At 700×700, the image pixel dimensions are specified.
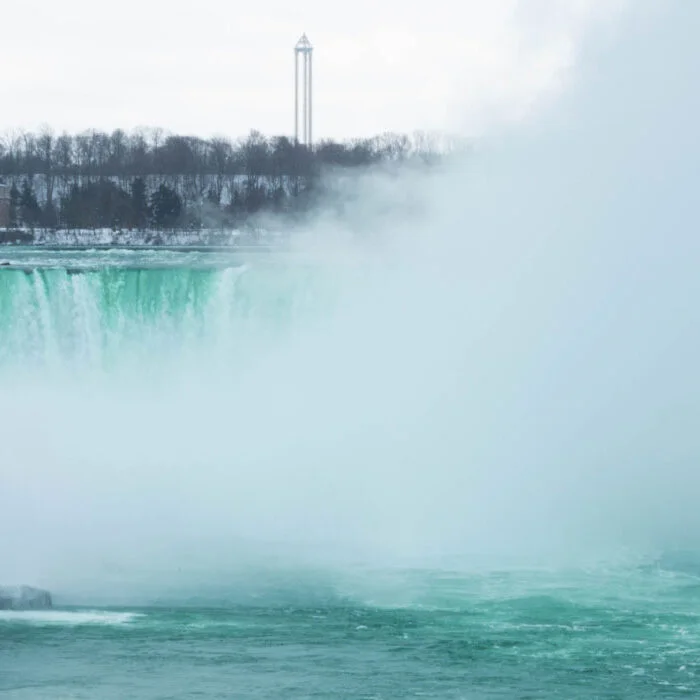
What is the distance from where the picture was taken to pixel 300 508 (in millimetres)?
19344

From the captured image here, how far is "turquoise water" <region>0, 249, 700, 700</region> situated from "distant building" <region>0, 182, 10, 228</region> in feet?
87.6

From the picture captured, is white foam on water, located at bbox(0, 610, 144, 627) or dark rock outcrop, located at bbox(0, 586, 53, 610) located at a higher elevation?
dark rock outcrop, located at bbox(0, 586, 53, 610)

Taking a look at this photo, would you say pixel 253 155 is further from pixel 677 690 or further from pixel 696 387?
pixel 677 690

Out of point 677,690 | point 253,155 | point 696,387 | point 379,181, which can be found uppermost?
point 253,155

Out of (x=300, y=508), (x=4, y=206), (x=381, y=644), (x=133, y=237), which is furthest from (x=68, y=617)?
(x=4, y=206)

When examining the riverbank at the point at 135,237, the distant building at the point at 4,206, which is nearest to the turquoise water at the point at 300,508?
the riverbank at the point at 135,237

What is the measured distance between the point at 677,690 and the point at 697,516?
21.6 feet

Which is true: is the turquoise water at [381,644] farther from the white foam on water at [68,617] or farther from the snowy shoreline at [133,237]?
the snowy shoreline at [133,237]

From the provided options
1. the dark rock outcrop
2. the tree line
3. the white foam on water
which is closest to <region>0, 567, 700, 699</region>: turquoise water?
the white foam on water

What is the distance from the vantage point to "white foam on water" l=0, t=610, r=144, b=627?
1474 centimetres

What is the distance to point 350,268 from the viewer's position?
27531 millimetres

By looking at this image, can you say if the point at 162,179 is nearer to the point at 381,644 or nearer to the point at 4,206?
the point at 4,206

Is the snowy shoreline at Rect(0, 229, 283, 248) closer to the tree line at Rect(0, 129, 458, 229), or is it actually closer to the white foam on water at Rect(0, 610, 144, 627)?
the tree line at Rect(0, 129, 458, 229)

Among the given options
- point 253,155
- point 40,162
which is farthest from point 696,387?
point 40,162
